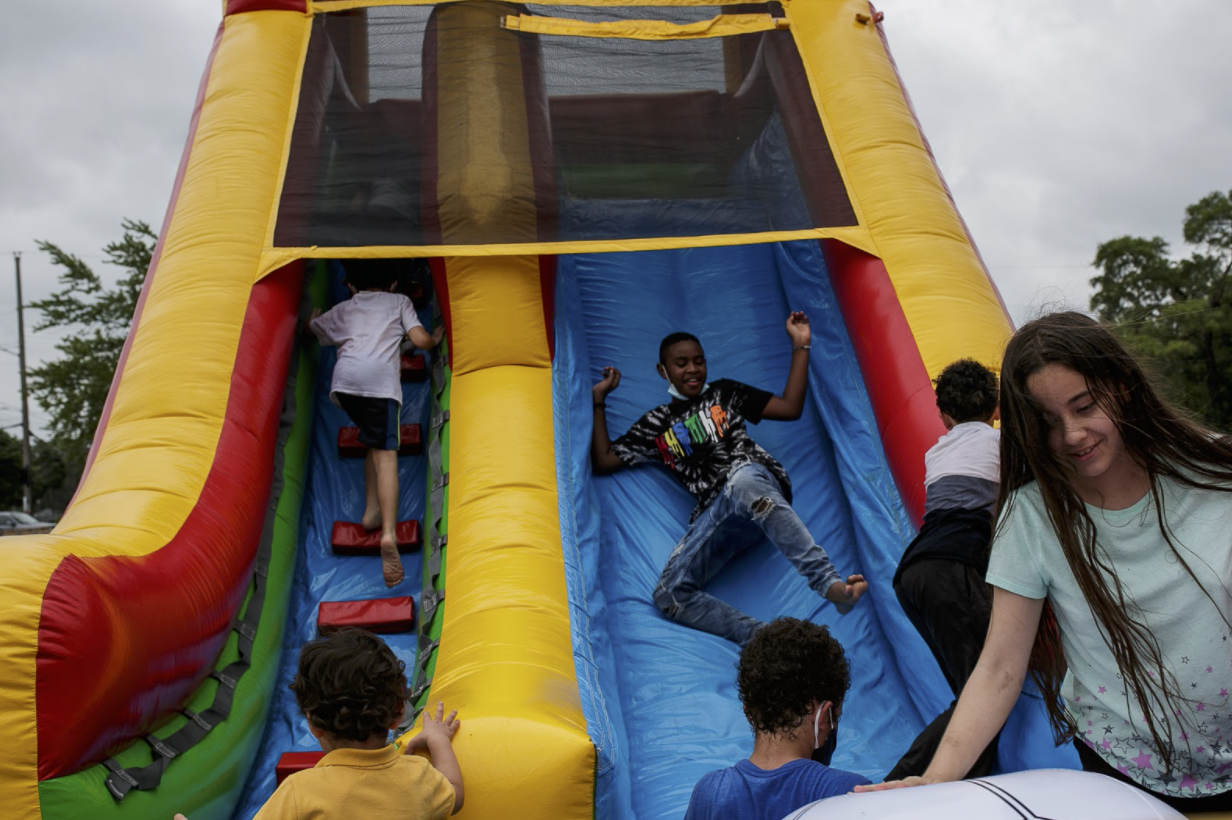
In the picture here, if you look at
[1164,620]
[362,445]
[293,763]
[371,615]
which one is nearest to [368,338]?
[362,445]

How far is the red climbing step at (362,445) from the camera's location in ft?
12.0

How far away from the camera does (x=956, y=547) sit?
232 centimetres

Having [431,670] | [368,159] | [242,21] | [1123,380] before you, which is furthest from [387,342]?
[1123,380]

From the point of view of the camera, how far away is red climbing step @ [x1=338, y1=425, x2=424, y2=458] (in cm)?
367

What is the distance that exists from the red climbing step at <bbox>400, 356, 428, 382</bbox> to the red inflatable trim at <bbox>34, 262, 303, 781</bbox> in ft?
1.58

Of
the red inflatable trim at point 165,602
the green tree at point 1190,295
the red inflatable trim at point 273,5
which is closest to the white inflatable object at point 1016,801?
the red inflatable trim at point 165,602

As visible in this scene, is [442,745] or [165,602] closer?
[442,745]

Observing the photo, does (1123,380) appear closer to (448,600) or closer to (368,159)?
(448,600)

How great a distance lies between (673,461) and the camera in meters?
3.54

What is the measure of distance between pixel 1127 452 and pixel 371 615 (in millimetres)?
2191

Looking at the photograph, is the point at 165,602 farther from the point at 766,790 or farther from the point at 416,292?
the point at 416,292

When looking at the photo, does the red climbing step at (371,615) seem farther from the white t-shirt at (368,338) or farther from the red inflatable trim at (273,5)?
the red inflatable trim at (273,5)

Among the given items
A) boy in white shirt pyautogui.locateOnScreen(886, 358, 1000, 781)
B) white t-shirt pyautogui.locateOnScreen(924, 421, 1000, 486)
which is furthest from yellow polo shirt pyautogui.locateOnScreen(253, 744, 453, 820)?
white t-shirt pyautogui.locateOnScreen(924, 421, 1000, 486)

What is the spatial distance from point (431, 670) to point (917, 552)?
1.19 metres
